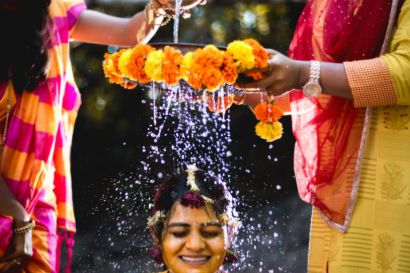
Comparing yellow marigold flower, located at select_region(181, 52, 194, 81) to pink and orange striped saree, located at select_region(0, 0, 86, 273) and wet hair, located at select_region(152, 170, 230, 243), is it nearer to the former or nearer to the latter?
pink and orange striped saree, located at select_region(0, 0, 86, 273)

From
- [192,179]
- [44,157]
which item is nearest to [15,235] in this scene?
[44,157]

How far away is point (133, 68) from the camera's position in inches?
147

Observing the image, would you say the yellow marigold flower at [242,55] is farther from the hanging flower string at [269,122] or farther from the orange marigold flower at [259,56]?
the hanging flower string at [269,122]

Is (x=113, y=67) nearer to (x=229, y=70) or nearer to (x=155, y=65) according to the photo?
(x=155, y=65)

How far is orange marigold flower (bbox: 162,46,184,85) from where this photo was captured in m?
3.62

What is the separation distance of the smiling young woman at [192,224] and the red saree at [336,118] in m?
0.54

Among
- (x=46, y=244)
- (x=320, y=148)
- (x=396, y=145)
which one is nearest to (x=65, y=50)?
(x=46, y=244)

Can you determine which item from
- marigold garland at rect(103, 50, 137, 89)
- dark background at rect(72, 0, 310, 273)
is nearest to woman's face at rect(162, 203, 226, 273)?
marigold garland at rect(103, 50, 137, 89)

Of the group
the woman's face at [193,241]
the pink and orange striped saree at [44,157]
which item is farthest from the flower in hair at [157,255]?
the pink and orange striped saree at [44,157]

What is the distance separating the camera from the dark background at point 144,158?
764cm

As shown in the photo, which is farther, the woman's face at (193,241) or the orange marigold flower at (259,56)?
the woman's face at (193,241)

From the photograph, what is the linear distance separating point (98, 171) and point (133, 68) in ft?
14.1

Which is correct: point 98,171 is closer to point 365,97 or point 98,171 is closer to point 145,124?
point 145,124

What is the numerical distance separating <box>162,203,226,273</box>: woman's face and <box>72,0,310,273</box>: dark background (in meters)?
3.14
